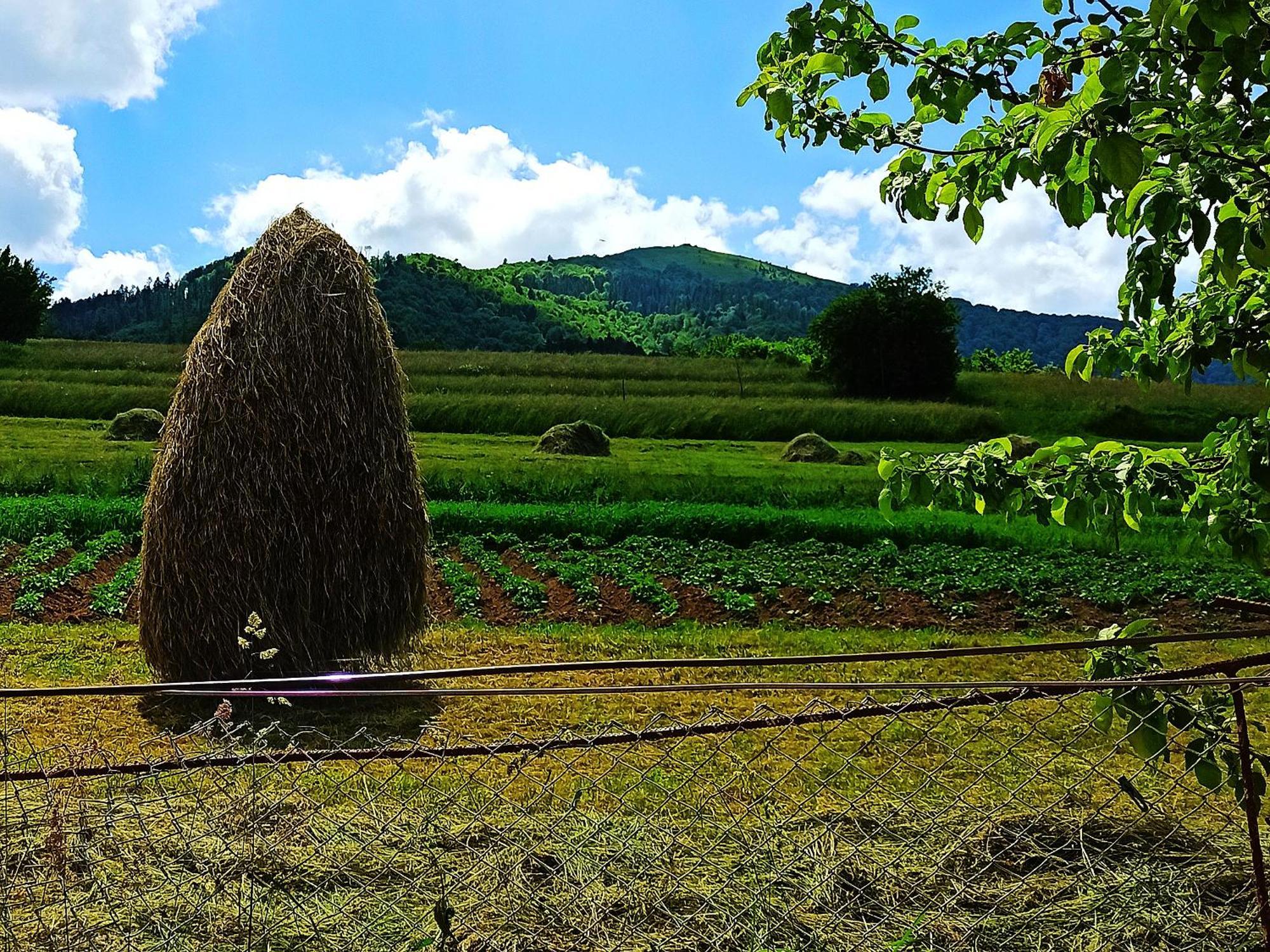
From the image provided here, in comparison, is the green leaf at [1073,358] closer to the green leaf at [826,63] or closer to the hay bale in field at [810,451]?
the green leaf at [826,63]

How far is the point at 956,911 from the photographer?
162 inches

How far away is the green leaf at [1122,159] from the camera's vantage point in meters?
2.15

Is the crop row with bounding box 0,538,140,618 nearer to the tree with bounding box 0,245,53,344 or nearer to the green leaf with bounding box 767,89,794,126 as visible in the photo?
the green leaf with bounding box 767,89,794,126

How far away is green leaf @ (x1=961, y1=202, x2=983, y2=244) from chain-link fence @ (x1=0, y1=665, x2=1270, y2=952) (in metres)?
1.47

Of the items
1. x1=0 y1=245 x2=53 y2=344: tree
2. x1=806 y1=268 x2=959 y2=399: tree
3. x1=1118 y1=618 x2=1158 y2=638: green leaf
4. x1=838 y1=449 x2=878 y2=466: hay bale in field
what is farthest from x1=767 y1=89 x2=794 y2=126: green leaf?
x1=0 y1=245 x2=53 y2=344: tree

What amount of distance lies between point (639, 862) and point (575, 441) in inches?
948

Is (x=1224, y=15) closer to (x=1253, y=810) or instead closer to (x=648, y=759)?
(x=1253, y=810)

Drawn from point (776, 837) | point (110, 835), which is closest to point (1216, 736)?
point (776, 837)

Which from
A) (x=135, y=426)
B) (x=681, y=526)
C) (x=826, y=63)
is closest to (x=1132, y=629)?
(x=826, y=63)

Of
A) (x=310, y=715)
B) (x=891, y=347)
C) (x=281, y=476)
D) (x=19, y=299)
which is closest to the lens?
(x=281, y=476)

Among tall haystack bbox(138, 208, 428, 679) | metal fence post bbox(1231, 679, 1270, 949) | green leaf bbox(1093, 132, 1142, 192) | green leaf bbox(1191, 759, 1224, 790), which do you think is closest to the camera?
green leaf bbox(1093, 132, 1142, 192)

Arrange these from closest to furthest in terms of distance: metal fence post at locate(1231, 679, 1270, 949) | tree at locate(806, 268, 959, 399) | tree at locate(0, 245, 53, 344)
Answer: metal fence post at locate(1231, 679, 1270, 949) < tree at locate(806, 268, 959, 399) < tree at locate(0, 245, 53, 344)

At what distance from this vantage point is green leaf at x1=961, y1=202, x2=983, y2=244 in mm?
3412

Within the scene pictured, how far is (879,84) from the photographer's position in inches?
146
